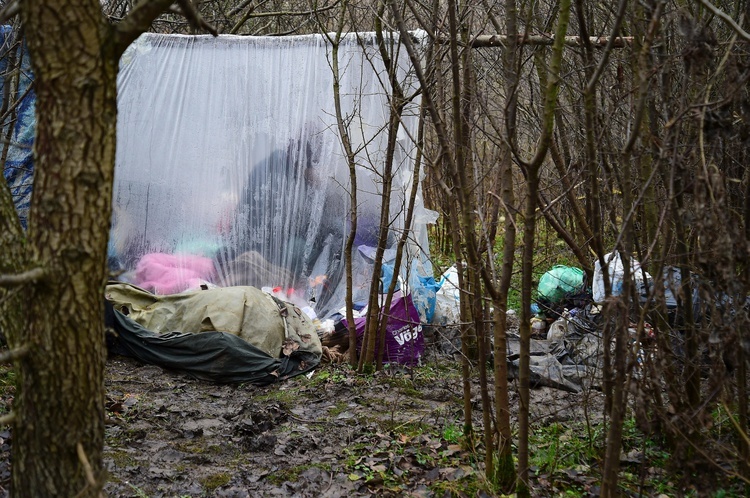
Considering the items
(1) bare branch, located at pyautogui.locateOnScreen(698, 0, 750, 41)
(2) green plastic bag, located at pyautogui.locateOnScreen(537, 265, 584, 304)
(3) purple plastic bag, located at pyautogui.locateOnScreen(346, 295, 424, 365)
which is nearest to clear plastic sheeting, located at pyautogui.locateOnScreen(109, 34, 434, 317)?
(3) purple plastic bag, located at pyautogui.locateOnScreen(346, 295, 424, 365)

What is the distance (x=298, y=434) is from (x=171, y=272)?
3535mm

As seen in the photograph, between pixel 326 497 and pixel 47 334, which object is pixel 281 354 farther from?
pixel 47 334

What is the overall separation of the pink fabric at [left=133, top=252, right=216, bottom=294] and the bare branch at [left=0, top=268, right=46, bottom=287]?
5365 mm

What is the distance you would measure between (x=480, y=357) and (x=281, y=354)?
3.17m

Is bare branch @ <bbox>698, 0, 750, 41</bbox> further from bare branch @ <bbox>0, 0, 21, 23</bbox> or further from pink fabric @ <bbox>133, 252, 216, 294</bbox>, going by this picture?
pink fabric @ <bbox>133, 252, 216, 294</bbox>

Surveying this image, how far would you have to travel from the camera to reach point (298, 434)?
403 cm

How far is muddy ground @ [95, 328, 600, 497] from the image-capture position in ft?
10.8

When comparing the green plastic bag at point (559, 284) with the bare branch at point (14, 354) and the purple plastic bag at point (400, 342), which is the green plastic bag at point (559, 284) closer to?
the purple plastic bag at point (400, 342)

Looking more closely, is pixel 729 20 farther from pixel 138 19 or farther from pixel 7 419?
pixel 7 419

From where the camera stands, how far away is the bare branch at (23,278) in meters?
1.59

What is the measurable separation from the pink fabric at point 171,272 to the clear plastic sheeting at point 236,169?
1 cm

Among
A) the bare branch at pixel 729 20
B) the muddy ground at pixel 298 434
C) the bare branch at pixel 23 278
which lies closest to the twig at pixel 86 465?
the bare branch at pixel 23 278

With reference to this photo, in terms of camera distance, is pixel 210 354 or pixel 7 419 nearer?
pixel 7 419

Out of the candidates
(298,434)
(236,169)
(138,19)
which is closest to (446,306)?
(236,169)
